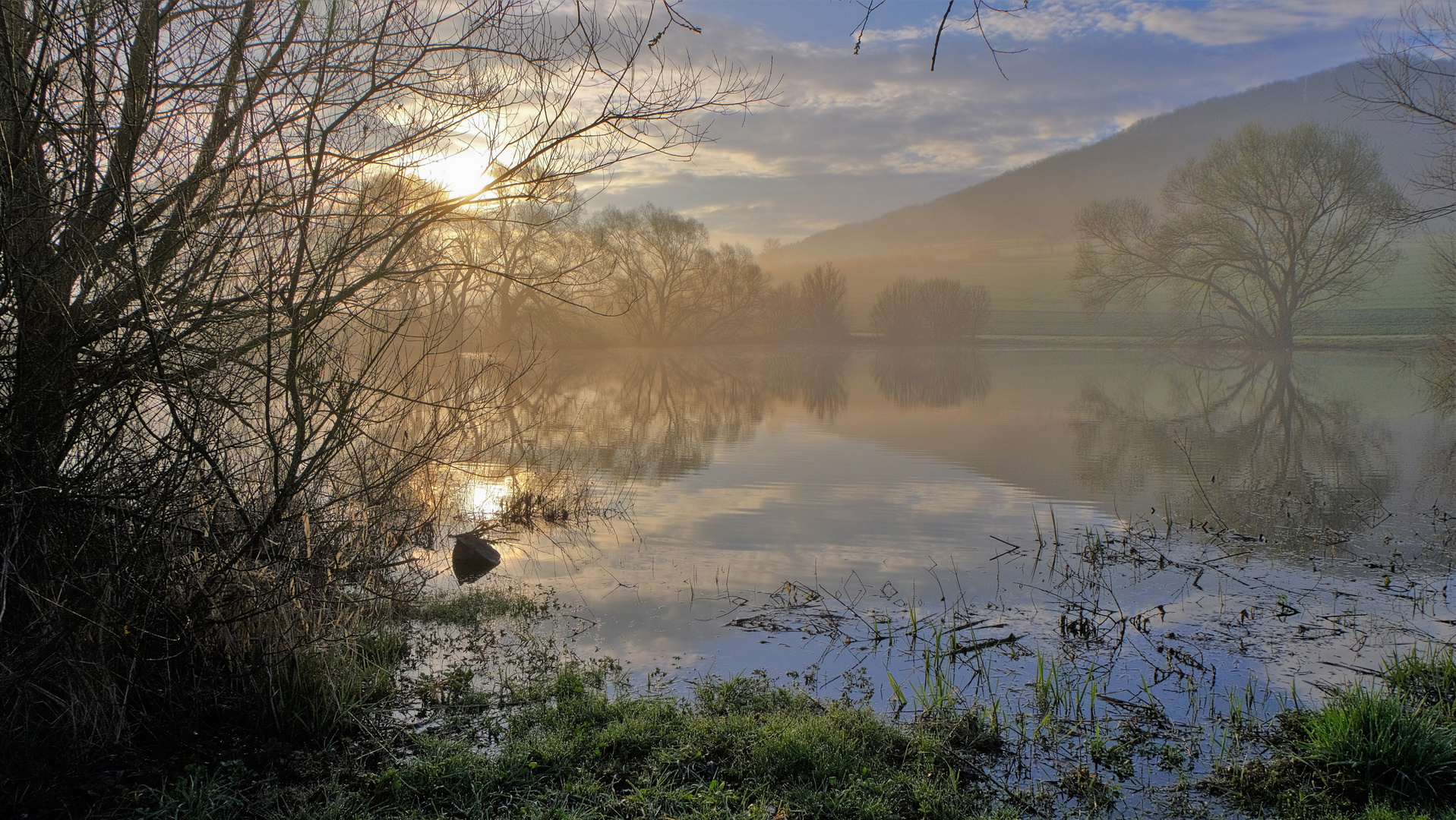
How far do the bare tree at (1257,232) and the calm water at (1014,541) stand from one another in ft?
60.2

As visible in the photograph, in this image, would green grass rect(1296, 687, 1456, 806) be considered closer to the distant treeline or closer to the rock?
the rock

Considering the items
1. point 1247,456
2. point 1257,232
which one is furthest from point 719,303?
point 1247,456

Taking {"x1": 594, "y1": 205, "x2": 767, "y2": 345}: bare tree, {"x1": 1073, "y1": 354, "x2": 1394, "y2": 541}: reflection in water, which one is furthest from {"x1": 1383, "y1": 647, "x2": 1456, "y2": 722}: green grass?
{"x1": 594, "y1": 205, "x2": 767, "y2": 345}: bare tree

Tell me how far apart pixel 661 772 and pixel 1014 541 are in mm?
6608

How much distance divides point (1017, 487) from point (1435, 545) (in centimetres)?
523

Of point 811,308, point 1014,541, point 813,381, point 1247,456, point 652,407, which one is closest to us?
point 1014,541

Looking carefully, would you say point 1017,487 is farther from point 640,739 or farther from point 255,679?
point 255,679

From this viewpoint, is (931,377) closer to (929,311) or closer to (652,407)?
(652,407)

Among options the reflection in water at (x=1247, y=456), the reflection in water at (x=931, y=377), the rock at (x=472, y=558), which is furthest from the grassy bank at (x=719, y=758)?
the reflection in water at (x=931, y=377)

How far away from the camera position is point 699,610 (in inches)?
299

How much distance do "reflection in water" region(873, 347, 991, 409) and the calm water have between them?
15.7 feet

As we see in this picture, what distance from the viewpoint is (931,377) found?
3872cm

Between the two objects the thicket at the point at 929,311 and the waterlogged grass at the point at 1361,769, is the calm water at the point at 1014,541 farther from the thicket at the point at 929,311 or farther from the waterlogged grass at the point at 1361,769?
the thicket at the point at 929,311

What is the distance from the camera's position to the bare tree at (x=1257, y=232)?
3812cm
